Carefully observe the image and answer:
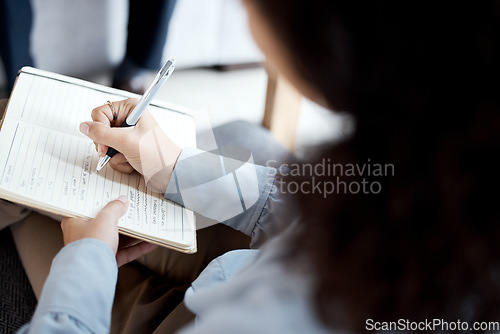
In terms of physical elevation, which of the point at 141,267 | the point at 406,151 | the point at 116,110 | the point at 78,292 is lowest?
the point at 141,267

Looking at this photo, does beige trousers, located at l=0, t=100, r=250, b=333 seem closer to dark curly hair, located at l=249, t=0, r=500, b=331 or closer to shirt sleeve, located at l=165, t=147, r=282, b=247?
shirt sleeve, located at l=165, t=147, r=282, b=247

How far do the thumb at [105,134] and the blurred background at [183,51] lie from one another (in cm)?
65

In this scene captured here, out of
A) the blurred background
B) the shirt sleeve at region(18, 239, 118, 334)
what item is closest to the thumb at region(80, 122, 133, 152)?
the shirt sleeve at region(18, 239, 118, 334)

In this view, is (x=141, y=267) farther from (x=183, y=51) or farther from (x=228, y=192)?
(x=183, y=51)

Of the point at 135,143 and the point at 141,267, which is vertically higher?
the point at 135,143

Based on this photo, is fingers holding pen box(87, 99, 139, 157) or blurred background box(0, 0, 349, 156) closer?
fingers holding pen box(87, 99, 139, 157)

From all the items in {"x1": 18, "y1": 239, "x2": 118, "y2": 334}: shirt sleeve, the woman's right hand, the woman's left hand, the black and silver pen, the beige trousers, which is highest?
the black and silver pen

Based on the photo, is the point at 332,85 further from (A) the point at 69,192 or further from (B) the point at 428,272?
(A) the point at 69,192

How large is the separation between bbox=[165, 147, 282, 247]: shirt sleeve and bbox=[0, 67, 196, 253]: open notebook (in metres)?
0.04

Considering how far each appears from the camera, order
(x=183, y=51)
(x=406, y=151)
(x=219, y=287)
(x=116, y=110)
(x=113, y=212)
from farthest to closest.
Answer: (x=183, y=51), (x=116, y=110), (x=113, y=212), (x=219, y=287), (x=406, y=151)

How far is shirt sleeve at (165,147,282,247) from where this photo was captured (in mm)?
592

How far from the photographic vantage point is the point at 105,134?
0.55 m

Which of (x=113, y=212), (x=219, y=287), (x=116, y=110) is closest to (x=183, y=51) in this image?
(x=116, y=110)

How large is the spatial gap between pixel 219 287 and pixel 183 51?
121cm
